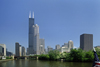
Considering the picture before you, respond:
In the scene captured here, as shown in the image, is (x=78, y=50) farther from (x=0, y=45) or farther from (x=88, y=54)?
(x=0, y=45)

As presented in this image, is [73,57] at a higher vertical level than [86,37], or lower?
lower

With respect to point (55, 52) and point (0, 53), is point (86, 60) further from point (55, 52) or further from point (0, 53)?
point (0, 53)

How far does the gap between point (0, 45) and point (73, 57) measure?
5106 inches

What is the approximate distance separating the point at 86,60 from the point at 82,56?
249 centimetres

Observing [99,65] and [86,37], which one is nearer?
[99,65]

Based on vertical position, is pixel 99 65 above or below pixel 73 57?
above

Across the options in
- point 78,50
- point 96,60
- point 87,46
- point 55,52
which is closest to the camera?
point 96,60

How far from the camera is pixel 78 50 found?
61125 millimetres

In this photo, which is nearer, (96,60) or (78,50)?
(96,60)

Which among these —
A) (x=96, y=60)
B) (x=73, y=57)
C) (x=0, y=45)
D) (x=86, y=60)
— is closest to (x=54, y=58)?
(x=73, y=57)

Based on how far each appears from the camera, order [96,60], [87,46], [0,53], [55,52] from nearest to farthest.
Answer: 1. [96,60]
2. [55,52]
3. [0,53]
4. [87,46]

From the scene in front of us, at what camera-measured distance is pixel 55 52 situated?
8194 cm

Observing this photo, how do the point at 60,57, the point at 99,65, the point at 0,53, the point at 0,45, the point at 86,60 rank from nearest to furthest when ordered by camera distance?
the point at 99,65 < the point at 86,60 < the point at 60,57 < the point at 0,53 < the point at 0,45

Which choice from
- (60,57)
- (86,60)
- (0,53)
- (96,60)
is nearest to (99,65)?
(96,60)
